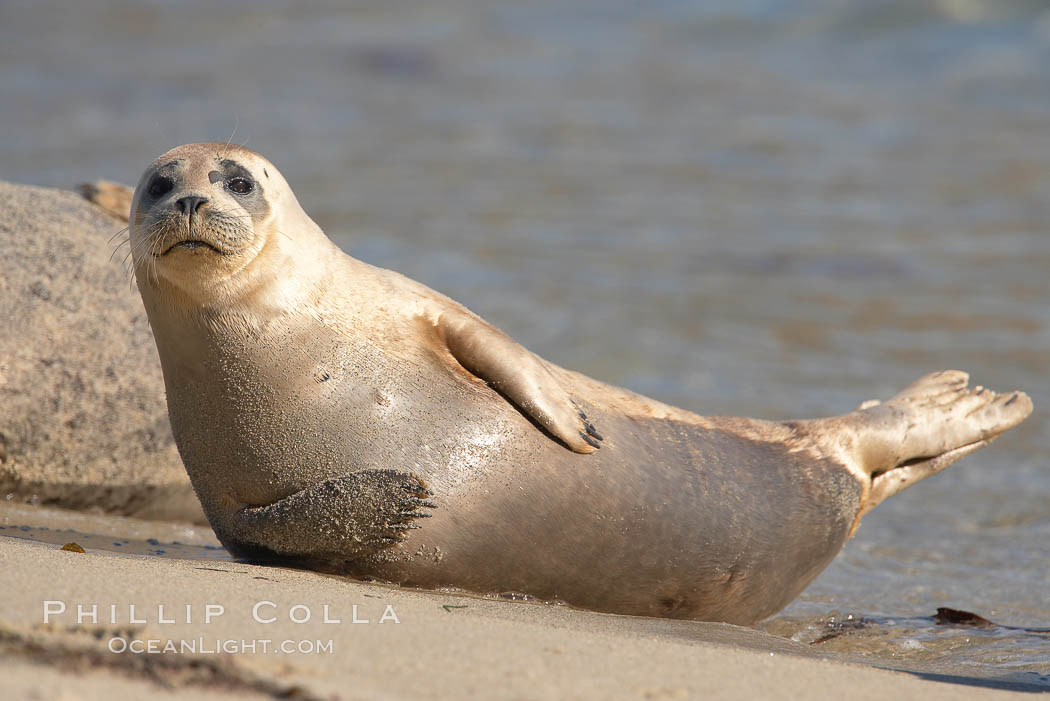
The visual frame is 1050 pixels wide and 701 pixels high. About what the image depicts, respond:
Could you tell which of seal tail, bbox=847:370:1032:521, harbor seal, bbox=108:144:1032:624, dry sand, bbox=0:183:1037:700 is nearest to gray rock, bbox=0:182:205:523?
dry sand, bbox=0:183:1037:700

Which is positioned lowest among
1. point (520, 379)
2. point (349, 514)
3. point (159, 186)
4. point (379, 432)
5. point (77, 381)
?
point (349, 514)

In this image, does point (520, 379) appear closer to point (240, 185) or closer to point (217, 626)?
point (240, 185)

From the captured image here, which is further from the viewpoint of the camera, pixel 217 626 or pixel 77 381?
pixel 77 381

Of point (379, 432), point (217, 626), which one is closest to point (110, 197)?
point (379, 432)

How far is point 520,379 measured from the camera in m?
4.07

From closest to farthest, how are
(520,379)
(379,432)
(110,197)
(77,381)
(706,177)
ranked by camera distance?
(379,432)
(520,379)
(77,381)
(110,197)
(706,177)

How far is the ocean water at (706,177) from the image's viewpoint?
255 inches

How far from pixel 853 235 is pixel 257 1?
46.8 feet

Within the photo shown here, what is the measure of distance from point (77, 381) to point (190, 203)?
172cm

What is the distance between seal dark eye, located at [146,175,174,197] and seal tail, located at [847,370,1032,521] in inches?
103

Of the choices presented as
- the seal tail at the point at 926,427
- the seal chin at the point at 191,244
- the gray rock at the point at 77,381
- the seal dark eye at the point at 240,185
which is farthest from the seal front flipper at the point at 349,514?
the seal tail at the point at 926,427

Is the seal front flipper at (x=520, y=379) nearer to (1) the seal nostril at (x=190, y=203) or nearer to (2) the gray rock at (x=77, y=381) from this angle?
(1) the seal nostril at (x=190, y=203)

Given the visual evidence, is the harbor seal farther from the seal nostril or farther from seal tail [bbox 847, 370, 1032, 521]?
seal tail [bbox 847, 370, 1032, 521]

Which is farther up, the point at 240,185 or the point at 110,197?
the point at 110,197
